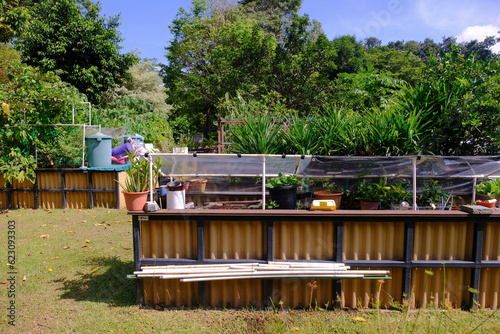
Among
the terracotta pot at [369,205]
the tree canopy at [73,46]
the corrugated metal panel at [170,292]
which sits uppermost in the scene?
the tree canopy at [73,46]

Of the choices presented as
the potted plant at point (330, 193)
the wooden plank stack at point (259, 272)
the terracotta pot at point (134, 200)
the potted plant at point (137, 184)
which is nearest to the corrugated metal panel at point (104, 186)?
the potted plant at point (137, 184)

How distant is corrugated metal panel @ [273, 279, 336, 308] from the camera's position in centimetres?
373

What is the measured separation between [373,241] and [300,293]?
96 centimetres

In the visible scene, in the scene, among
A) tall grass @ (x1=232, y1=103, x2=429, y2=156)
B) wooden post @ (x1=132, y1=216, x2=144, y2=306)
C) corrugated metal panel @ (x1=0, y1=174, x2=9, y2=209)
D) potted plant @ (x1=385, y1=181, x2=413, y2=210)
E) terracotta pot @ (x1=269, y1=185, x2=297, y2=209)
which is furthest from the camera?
corrugated metal panel @ (x1=0, y1=174, x2=9, y2=209)

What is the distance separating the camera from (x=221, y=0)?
2556cm

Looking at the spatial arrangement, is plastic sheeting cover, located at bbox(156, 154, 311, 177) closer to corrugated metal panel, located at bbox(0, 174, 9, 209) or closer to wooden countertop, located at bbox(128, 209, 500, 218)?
wooden countertop, located at bbox(128, 209, 500, 218)

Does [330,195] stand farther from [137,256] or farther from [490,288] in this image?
[137,256]

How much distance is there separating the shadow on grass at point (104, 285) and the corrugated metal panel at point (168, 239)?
0.62 m

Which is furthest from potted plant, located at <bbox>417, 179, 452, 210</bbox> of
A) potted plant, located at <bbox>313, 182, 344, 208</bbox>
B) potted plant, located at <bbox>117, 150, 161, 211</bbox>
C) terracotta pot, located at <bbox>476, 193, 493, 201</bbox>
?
potted plant, located at <bbox>117, 150, 161, 211</bbox>

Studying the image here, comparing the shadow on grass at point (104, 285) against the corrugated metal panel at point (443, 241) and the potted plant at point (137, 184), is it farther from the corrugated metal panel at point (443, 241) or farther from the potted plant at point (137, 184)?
the corrugated metal panel at point (443, 241)

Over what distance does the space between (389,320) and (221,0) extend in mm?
26237

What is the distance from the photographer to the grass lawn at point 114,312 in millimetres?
3271


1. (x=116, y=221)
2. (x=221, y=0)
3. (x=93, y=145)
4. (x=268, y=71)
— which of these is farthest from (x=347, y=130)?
(x=221, y=0)

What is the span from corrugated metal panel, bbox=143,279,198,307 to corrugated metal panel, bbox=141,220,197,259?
0.28 m
